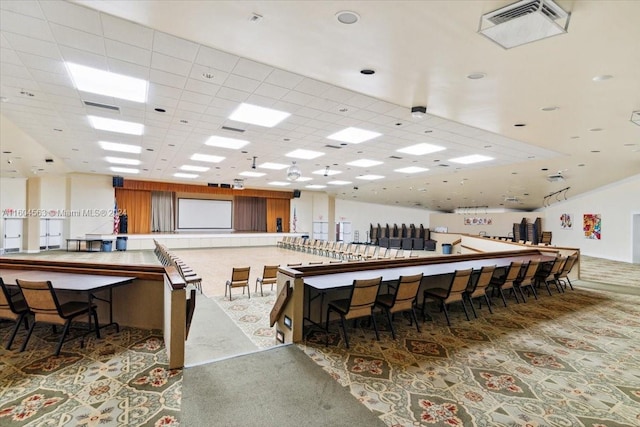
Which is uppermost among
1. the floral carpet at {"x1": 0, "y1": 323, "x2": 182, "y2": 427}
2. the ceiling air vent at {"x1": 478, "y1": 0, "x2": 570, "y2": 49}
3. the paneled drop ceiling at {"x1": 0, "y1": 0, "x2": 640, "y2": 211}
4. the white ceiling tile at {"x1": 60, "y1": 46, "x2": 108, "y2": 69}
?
the white ceiling tile at {"x1": 60, "y1": 46, "x2": 108, "y2": 69}

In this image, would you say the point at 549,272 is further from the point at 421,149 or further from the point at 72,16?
the point at 72,16

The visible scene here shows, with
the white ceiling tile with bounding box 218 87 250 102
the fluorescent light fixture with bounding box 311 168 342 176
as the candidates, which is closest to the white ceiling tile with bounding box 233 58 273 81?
the white ceiling tile with bounding box 218 87 250 102

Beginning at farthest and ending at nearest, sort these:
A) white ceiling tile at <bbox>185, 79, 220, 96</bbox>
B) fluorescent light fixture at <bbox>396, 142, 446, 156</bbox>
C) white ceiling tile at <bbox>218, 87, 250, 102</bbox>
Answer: fluorescent light fixture at <bbox>396, 142, 446, 156</bbox>
white ceiling tile at <bbox>218, 87, 250, 102</bbox>
white ceiling tile at <bbox>185, 79, 220, 96</bbox>

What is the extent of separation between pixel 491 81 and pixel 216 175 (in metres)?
13.1

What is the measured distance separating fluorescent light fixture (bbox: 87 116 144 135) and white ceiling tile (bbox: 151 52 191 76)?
3261 mm

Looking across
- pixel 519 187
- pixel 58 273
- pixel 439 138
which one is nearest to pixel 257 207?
pixel 519 187

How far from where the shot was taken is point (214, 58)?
4.16 metres

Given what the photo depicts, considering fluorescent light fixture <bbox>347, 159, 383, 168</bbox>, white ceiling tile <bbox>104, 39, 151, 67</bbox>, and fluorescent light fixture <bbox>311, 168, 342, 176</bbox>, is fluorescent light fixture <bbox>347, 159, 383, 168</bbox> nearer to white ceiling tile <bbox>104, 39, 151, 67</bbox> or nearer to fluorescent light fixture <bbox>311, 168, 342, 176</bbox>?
fluorescent light fixture <bbox>311, 168, 342, 176</bbox>

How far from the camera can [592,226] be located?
52.6 feet

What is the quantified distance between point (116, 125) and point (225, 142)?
2.47 m

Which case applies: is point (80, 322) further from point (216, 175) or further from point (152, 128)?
point (216, 175)

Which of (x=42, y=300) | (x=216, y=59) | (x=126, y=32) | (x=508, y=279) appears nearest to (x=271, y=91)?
(x=216, y=59)

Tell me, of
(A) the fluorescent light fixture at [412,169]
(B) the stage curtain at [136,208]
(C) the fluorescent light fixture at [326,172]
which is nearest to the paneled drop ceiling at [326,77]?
(A) the fluorescent light fixture at [412,169]

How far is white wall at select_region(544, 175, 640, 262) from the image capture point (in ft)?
46.6
